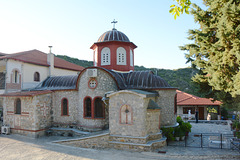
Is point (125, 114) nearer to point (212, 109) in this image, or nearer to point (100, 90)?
point (100, 90)

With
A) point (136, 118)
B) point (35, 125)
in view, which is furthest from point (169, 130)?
point (35, 125)

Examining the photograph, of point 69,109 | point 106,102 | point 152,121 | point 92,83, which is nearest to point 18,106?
point 69,109

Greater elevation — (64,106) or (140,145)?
(64,106)

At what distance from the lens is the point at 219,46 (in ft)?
36.6

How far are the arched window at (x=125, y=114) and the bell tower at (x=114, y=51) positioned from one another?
17.5 feet

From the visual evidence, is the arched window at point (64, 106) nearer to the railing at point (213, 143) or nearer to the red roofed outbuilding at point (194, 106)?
the railing at point (213, 143)

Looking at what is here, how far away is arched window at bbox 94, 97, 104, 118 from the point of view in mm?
15186

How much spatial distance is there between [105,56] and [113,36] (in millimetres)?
2024

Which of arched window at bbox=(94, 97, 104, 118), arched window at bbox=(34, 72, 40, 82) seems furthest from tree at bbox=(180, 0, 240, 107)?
arched window at bbox=(34, 72, 40, 82)

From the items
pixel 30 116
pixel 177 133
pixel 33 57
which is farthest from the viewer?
pixel 33 57

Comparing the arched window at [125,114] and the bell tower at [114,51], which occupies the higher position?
the bell tower at [114,51]

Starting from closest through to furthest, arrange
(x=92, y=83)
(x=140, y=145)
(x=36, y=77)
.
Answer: (x=140, y=145) → (x=92, y=83) → (x=36, y=77)

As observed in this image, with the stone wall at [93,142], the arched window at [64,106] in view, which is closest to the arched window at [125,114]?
the stone wall at [93,142]

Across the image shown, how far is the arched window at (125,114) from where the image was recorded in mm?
12789
